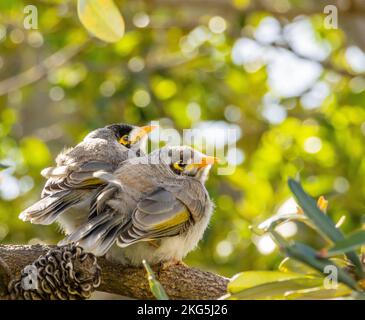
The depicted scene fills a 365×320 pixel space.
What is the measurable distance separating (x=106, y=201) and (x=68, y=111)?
16.4 ft

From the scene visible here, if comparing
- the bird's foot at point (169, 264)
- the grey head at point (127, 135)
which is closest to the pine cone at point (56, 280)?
the bird's foot at point (169, 264)

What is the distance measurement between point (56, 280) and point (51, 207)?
699 mm

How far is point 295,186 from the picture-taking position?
3051 mm

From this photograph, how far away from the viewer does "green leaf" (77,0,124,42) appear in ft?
11.4

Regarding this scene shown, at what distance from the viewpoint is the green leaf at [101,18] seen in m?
3.47

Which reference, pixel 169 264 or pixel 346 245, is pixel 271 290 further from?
pixel 169 264

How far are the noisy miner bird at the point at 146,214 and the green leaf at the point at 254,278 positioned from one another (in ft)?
2.88

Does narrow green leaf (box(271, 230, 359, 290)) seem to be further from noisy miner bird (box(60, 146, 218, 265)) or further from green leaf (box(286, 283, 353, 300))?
noisy miner bird (box(60, 146, 218, 265))

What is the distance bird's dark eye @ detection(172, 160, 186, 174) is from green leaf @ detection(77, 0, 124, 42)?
1.51 metres

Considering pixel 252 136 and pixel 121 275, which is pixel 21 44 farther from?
pixel 121 275

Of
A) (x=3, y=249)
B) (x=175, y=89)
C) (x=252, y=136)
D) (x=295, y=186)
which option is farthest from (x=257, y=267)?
(x=295, y=186)

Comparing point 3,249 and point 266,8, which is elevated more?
point 266,8

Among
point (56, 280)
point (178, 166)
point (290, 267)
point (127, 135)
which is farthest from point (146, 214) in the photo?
point (127, 135)

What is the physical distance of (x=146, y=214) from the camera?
405 cm
